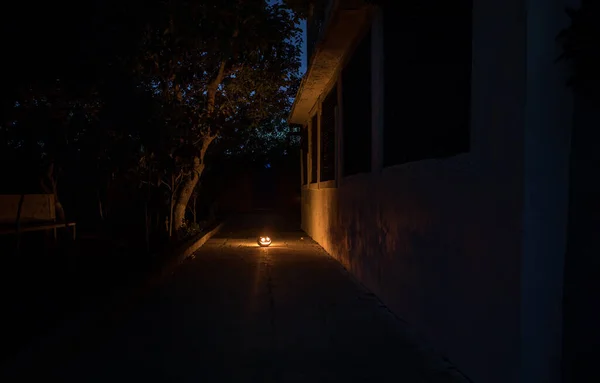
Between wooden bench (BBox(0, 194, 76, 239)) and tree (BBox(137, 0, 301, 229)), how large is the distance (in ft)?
8.32

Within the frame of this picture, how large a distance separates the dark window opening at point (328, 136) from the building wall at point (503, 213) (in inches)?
251

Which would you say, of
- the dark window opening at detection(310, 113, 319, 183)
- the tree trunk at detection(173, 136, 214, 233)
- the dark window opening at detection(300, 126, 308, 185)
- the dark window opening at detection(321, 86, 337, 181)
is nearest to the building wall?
the dark window opening at detection(321, 86, 337, 181)

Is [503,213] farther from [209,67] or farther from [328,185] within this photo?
[209,67]

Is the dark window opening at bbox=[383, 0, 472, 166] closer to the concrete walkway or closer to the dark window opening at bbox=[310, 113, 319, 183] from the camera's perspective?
the concrete walkway

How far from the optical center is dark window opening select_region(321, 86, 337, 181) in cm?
1077

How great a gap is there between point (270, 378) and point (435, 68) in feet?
9.97

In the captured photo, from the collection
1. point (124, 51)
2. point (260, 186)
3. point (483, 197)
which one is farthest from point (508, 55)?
point (260, 186)

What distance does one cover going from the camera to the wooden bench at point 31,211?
27.0 ft

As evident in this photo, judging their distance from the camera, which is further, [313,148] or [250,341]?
[313,148]

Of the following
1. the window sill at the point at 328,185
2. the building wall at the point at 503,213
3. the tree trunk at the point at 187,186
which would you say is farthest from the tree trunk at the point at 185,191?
the building wall at the point at 503,213

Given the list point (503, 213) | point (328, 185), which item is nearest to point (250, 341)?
point (503, 213)

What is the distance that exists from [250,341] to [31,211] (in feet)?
19.8

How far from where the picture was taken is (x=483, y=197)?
10.5 feet

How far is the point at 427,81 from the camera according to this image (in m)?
4.71
